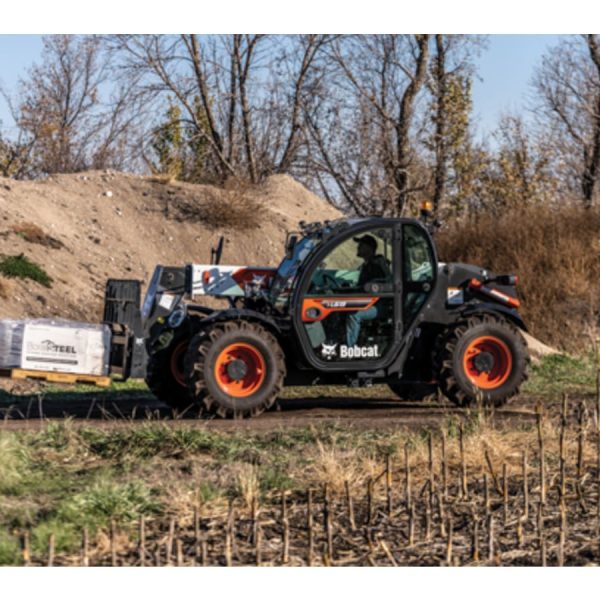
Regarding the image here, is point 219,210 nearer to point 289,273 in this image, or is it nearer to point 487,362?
point 289,273

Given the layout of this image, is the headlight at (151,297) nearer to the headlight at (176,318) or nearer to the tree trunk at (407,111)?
the headlight at (176,318)

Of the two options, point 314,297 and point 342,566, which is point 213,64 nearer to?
point 314,297

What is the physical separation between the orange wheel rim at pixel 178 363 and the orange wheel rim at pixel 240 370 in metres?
0.90

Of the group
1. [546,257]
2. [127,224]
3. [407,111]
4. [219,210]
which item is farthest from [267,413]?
[407,111]

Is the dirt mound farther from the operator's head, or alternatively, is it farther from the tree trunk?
the operator's head

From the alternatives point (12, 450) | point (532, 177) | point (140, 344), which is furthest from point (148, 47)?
point (12, 450)

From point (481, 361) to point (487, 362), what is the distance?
9cm

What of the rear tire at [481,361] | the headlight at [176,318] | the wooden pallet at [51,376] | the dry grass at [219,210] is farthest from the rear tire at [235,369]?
the dry grass at [219,210]

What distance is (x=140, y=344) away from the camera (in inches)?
517

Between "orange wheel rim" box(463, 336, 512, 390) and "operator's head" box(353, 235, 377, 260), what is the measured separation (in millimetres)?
1536

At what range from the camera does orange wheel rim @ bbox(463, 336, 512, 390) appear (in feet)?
44.3

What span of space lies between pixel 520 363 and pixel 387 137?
18962 mm

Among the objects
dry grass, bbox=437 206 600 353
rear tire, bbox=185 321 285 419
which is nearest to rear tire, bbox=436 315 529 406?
rear tire, bbox=185 321 285 419

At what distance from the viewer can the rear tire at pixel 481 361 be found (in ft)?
43.7
